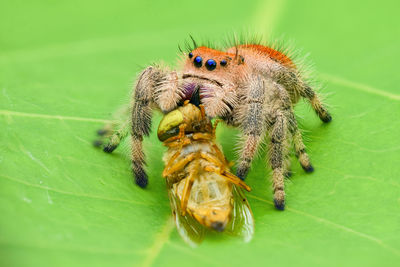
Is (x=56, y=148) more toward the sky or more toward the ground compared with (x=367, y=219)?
more toward the ground

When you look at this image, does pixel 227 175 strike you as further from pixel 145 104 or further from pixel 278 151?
pixel 145 104

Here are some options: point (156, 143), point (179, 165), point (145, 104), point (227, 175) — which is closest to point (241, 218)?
point (227, 175)

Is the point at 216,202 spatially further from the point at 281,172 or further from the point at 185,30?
the point at 185,30

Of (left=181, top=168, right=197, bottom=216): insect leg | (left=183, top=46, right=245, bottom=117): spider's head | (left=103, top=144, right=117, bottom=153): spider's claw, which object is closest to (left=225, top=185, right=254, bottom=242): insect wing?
(left=181, top=168, right=197, bottom=216): insect leg

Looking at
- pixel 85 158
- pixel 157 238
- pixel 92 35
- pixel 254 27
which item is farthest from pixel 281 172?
pixel 92 35

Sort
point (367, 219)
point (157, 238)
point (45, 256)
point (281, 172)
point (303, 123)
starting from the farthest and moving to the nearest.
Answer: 1. point (303, 123)
2. point (281, 172)
3. point (367, 219)
4. point (157, 238)
5. point (45, 256)

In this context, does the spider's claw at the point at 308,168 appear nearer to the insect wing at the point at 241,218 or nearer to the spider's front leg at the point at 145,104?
the insect wing at the point at 241,218
